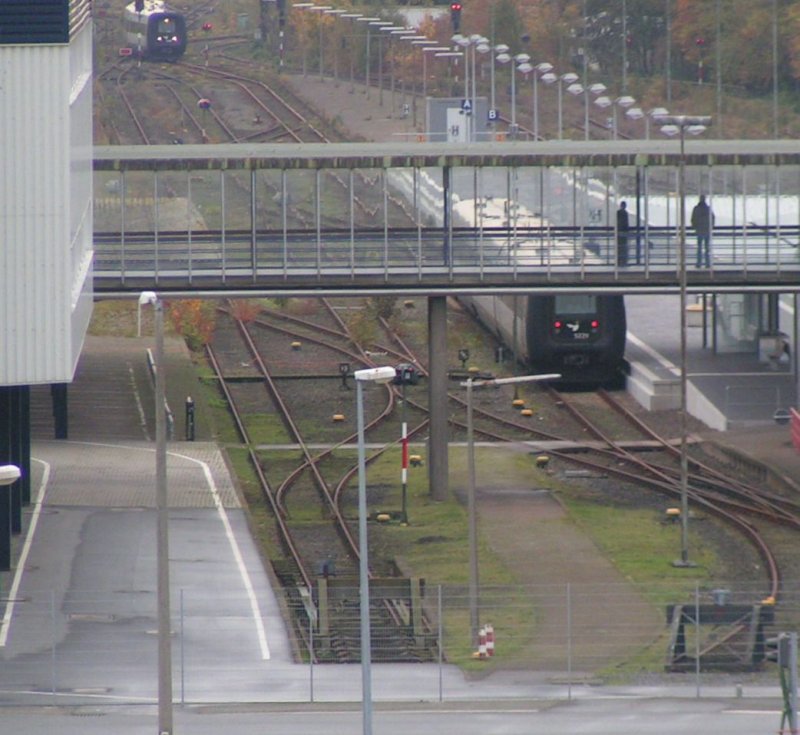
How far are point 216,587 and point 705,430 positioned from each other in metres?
14.3

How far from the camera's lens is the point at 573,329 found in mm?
38906

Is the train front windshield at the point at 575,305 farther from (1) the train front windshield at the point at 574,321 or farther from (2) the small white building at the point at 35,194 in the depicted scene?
(2) the small white building at the point at 35,194

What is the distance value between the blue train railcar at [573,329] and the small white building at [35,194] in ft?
55.7

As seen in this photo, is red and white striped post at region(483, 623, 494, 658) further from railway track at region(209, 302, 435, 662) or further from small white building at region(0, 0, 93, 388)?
small white building at region(0, 0, 93, 388)

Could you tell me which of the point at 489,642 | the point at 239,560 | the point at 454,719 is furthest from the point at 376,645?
the point at 239,560

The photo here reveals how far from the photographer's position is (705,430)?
36.1 meters

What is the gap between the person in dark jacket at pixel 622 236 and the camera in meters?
32.4

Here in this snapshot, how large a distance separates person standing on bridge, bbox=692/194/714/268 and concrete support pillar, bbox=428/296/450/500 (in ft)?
13.8

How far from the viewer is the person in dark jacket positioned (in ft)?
106

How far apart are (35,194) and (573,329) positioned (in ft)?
57.9

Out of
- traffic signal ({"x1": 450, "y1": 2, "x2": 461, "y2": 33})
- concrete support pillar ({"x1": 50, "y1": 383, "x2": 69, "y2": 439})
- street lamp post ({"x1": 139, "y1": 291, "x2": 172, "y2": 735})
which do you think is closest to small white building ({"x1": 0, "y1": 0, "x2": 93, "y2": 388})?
street lamp post ({"x1": 139, "y1": 291, "x2": 172, "y2": 735})

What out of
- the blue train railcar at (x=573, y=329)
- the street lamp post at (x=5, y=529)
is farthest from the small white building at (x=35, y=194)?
the blue train railcar at (x=573, y=329)

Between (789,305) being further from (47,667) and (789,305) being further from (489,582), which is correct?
(47,667)

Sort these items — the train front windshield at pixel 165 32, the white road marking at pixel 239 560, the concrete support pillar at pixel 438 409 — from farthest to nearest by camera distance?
1. the train front windshield at pixel 165 32
2. the concrete support pillar at pixel 438 409
3. the white road marking at pixel 239 560
